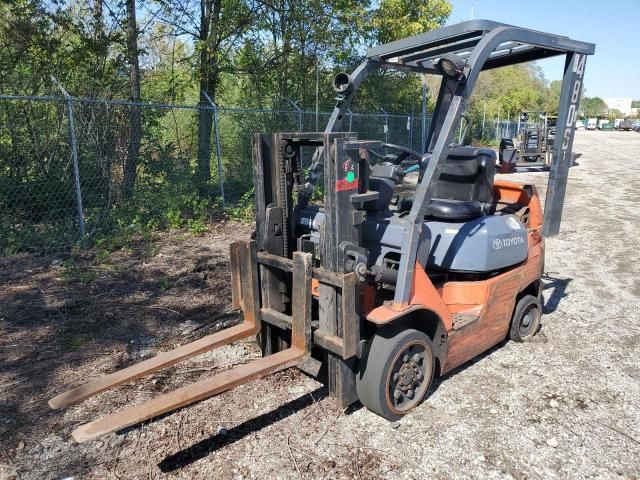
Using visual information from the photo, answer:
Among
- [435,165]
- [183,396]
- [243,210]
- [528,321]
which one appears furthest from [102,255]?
[528,321]

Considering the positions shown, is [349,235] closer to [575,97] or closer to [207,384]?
[207,384]

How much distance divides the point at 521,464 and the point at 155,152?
804cm

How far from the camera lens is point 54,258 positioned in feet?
22.8

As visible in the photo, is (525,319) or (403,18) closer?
(525,319)

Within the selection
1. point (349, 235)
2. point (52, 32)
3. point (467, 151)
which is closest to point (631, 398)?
point (467, 151)

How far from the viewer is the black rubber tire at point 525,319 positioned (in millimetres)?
4480

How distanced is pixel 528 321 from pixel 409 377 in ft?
6.05

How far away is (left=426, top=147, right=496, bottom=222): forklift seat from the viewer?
12.7 ft

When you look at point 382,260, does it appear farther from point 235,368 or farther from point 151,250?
point 151,250

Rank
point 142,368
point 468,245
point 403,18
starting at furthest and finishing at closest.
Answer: point 403,18 < point 468,245 < point 142,368

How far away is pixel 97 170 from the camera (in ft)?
26.9

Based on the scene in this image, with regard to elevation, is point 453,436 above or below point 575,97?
below

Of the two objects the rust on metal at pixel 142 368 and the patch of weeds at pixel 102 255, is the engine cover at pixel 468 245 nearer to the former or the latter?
the rust on metal at pixel 142 368

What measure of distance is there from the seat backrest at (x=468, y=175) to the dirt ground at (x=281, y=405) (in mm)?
1440
